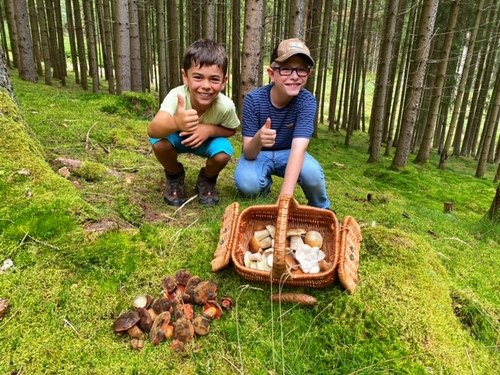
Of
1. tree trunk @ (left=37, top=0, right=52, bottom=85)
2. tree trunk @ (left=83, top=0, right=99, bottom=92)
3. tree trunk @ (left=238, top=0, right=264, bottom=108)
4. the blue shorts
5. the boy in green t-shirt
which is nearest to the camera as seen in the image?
the boy in green t-shirt

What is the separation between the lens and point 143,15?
44.3ft

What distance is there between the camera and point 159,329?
171 cm

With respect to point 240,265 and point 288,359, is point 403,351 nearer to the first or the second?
point 288,359

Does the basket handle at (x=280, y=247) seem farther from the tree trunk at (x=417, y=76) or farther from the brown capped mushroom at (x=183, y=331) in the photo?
the tree trunk at (x=417, y=76)

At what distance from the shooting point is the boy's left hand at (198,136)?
111 inches

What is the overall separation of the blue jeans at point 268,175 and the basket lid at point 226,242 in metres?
0.78

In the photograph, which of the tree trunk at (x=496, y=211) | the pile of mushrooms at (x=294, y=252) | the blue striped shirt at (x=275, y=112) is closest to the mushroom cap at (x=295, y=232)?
the pile of mushrooms at (x=294, y=252)

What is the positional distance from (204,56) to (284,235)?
Answer: 1.47m

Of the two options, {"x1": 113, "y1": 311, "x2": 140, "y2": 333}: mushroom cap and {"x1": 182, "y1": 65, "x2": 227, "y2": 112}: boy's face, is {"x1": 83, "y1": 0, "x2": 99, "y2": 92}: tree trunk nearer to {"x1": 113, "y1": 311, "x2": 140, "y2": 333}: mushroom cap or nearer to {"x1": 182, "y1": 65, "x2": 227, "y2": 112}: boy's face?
{"x1": 182, "y1": 65, "x2": 227, "y2": 112}: boy's face

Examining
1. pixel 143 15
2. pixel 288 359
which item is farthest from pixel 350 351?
pixel 143 15

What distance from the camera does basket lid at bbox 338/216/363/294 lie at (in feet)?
6.05

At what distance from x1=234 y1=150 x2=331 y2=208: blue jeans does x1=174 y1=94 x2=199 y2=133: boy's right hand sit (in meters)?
0.72

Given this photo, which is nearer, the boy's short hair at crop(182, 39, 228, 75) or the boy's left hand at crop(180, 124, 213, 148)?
the boy's short hair at crop(182, 39, 228, 75)

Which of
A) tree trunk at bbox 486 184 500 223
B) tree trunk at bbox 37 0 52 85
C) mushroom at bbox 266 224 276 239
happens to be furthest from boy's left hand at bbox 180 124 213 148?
tree trunk at bbox 37 0 52 85
